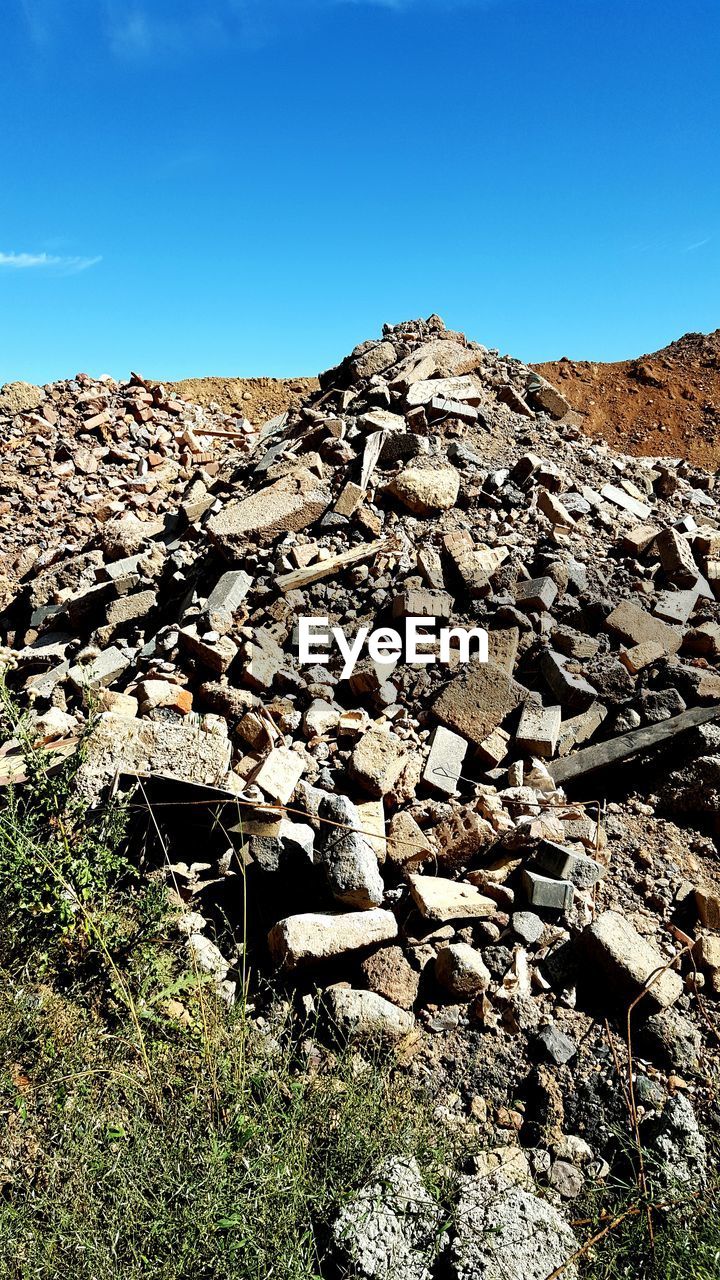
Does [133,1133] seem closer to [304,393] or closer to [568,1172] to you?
[568,1172]

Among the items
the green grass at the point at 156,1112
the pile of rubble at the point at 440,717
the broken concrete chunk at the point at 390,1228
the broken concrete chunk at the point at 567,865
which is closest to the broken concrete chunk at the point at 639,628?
the pile of rubble at the point at 440,717

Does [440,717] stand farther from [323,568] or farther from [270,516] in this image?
[270,516]

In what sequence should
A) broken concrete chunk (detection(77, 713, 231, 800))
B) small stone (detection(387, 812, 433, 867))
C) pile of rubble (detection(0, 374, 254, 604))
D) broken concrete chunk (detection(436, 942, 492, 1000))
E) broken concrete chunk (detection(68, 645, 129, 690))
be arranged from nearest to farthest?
broken concrete chunk (detection(436, 942, 492, 1000))
small stone (detection(387, 812, 433, 867))
broken concrete chunk (detection(77, 713, 231, 800))
broken concrete chunk (detection(68, 645, 129, 690))
pile of rubble (detection(0, 374, 254, 604))

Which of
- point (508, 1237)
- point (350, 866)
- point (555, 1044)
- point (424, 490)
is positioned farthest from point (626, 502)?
point (508, 1237)

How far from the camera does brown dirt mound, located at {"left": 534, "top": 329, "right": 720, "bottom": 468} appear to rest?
539 inches

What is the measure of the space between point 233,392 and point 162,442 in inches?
179

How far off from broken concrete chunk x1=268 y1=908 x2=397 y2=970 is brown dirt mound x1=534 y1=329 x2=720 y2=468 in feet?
37.3

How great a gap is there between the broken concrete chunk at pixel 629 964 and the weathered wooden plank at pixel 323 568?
3298 mm

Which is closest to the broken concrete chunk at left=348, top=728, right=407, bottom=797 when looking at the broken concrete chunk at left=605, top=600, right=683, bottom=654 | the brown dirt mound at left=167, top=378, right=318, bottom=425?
the broken concrete chunk at left=605, top=600, right=683, bottom=654

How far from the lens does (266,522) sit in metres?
6.96

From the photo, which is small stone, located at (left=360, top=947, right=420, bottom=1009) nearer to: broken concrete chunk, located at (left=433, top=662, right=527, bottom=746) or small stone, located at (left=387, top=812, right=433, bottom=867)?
small stone, located at (left=387, top=812, right=433, bottom=867)

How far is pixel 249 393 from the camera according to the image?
1686 centimetres

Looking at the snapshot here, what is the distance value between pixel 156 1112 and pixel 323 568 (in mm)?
3928

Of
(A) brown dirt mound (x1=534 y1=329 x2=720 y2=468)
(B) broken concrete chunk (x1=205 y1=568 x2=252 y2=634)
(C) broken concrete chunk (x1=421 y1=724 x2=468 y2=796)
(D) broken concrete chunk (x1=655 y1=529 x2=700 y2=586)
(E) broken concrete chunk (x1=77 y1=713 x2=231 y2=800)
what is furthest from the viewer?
(A) brown dirt mound (x1=534 y1=329 x2=720 y2=468)
